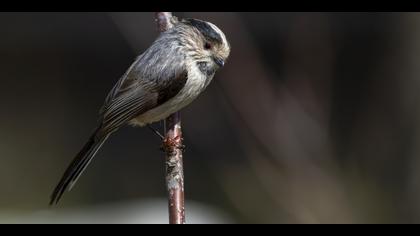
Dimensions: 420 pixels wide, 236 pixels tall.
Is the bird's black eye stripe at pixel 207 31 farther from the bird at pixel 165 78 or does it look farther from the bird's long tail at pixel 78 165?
the bird's long tail at pixel 78 165

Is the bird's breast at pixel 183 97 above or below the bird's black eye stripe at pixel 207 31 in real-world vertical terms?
below

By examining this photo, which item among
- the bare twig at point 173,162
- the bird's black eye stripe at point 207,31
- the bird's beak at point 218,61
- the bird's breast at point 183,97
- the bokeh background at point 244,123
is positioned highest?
the bokeh background at point 244,123

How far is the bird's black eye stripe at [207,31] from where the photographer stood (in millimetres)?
3754

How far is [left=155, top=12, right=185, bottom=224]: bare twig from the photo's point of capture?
9.05 ft

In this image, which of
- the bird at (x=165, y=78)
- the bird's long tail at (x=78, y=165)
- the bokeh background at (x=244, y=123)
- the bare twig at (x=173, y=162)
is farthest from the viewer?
the bokeh background at (x=244, y=123)

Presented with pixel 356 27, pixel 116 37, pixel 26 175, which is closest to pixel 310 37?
pixel 356 27

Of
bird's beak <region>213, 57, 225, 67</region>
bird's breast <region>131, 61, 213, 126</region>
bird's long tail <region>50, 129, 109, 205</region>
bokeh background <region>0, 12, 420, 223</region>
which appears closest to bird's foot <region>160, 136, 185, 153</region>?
bird's breast <region>131, 61, 213, 126</region>

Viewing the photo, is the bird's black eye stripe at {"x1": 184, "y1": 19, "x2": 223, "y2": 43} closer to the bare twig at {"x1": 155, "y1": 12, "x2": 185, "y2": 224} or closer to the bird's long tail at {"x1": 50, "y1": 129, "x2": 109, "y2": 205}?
A: the bare twig at {"x1": 155, "y1": 12, "x2": 185, "y2": 224}

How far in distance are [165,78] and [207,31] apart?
0.34 m

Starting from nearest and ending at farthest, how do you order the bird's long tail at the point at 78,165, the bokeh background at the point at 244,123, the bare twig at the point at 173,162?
1. the bare twig at the point at 173,162
2. the bird's long tail at the point at 78,165
3. the bokeh background at the point at 244,123

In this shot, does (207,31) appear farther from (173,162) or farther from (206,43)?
(173,162)

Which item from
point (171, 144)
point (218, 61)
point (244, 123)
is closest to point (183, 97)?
point (218, 61)

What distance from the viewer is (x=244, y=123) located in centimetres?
545

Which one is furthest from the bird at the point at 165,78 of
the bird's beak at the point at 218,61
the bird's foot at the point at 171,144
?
the bird's foot at the point at 171,144
